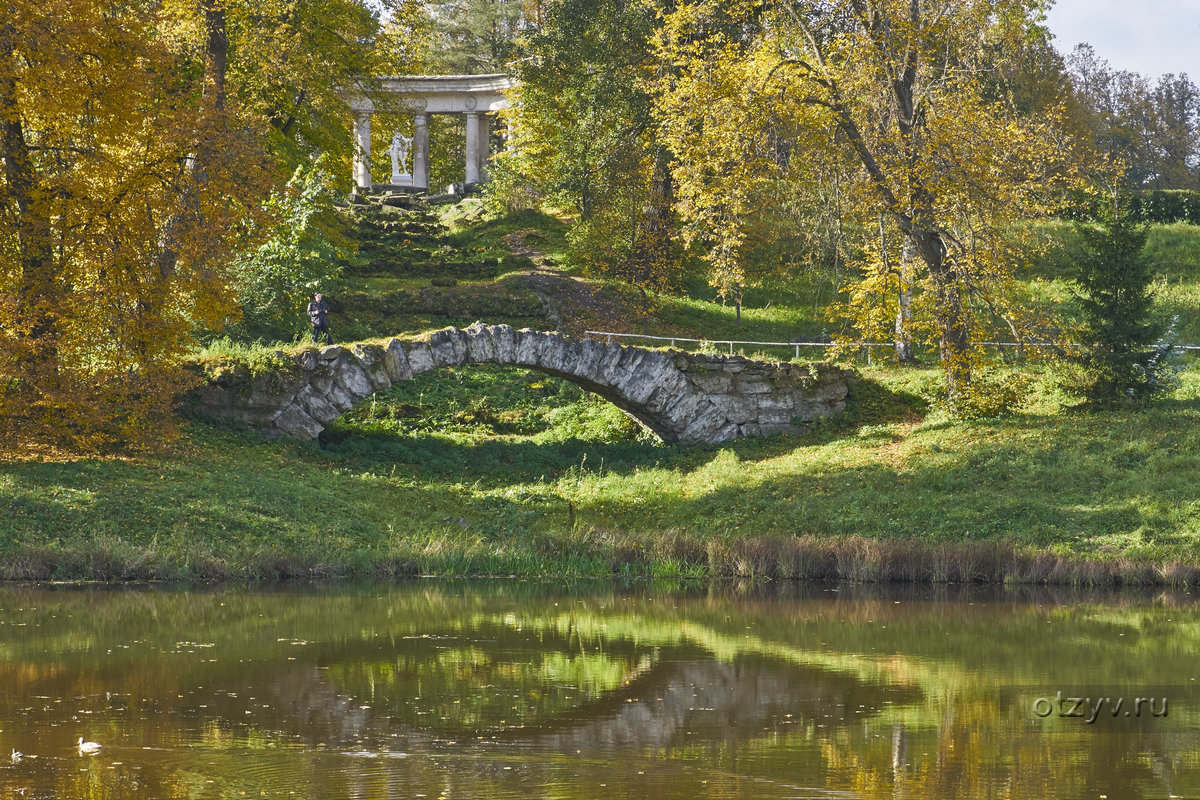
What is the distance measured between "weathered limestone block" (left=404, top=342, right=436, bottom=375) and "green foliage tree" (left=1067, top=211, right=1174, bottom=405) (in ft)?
37.5

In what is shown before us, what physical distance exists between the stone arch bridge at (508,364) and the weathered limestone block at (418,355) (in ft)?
0.06

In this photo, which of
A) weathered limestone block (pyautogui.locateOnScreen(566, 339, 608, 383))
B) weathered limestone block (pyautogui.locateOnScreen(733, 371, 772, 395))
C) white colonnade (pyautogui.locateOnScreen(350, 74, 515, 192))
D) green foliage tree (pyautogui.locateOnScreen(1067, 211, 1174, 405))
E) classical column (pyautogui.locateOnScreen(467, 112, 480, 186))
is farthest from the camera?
classical column (pyautogui.locateOnScreen(467, 112, 480, 186))

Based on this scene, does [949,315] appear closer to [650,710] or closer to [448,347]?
[448,347]

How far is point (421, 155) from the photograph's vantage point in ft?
153

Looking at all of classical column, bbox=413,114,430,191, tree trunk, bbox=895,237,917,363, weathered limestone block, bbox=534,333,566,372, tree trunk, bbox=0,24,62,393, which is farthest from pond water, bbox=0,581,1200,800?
classical column, bbox=413,114,430,191

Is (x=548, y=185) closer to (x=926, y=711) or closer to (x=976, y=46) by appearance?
(x=976, y=46)

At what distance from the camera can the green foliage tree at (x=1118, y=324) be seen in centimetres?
2047

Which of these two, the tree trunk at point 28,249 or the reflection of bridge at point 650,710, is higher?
the tree trunk at point 28,249

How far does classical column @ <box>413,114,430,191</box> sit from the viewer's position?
46.0 m

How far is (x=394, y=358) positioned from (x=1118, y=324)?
12740 millimetres

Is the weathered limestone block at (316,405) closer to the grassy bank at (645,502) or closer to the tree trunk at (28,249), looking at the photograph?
the grassy bank at (645,502)

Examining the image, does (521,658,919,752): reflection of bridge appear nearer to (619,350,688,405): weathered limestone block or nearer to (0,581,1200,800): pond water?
(0,581,1200,800): pond water

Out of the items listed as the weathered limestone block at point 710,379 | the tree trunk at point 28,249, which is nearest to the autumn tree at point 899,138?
the weathered limestone block at point 710,379

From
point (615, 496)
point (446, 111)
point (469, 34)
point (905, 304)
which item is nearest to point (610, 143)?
point (905, 304)
